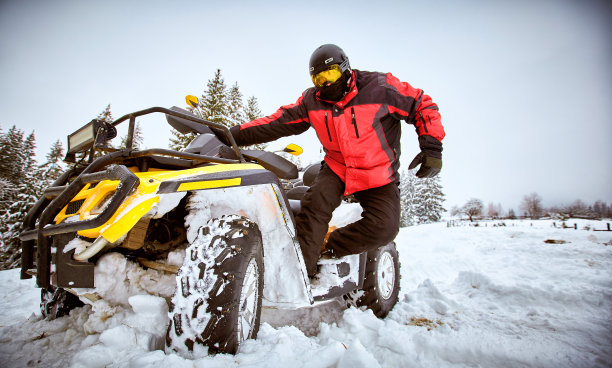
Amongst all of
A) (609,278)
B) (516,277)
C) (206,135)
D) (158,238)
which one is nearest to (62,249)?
(158,238)

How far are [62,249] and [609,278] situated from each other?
496 cm

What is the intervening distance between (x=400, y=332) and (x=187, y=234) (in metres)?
1.61

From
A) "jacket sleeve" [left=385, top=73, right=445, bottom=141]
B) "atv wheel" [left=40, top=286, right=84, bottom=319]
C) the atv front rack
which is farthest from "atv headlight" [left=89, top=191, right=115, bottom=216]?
"jacket sleeve" [left=385, top=73, right=445, bottom=141]

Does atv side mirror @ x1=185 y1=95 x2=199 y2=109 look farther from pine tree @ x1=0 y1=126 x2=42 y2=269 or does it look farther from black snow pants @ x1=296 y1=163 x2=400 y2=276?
pine tree @ x1=0 y1=126 x2=42 y2=269

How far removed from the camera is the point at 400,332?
189cm

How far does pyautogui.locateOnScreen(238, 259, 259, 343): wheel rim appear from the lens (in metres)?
1.29

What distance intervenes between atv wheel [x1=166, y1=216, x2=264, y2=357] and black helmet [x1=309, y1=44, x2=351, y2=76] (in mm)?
1718

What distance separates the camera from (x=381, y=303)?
8.51ft

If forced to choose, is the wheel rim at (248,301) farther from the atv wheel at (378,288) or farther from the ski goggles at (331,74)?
the ski goggles at (331,74)

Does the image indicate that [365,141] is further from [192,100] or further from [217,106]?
[217,106]

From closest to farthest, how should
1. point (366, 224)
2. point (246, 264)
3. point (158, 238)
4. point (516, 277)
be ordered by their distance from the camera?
point (246, 264)
point (158, 238)
point (366, 224)
point (516, 277)

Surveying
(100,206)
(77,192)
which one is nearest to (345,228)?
(100,206)

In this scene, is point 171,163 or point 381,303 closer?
point 171,163

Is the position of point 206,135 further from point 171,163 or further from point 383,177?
point 383,177
